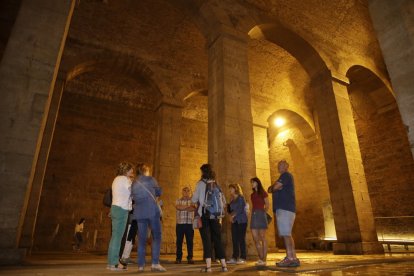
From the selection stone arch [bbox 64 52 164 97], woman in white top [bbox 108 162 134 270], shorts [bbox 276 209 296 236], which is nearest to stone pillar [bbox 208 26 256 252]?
shorts [bbox 276 209 296 236]

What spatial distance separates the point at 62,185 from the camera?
1259 centimetres

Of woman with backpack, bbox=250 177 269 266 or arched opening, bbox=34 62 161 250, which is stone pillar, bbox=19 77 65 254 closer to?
arched opening, bbox=34 62 161 250

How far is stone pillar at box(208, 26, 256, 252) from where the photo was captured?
6.75 m

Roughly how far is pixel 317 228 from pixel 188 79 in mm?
9485

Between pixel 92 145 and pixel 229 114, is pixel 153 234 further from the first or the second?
pixel 92 145

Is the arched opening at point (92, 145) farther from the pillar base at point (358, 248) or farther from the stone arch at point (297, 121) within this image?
the pillar base at point (358, 248)

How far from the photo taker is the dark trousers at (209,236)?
12.7 ft

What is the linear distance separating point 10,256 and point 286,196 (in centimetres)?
405

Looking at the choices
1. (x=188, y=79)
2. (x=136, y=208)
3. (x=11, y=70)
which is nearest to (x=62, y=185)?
(x=188, y=79)

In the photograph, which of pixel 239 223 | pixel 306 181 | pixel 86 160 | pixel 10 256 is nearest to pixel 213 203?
pixel 239 223

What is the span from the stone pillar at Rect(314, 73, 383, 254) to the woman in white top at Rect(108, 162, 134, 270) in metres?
6.97

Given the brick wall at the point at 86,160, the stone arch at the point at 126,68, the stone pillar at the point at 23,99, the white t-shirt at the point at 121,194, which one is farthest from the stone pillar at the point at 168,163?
the white t-shirt at the point at 121,194

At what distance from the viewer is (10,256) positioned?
3.98 metres

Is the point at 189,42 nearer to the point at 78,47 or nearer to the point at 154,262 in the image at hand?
the point at 78,47
